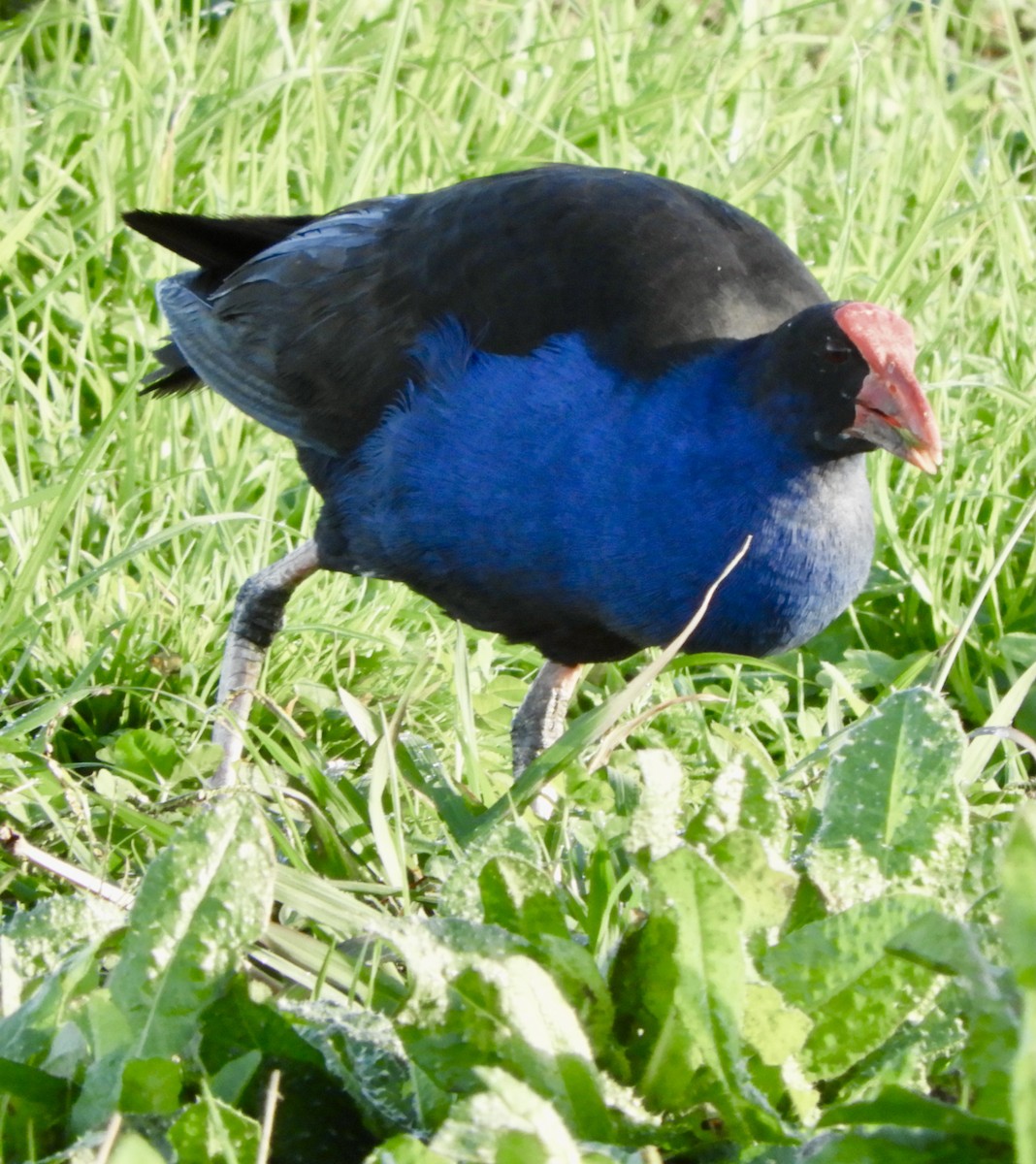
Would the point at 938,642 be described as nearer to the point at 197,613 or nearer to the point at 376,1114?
the point at 197,613

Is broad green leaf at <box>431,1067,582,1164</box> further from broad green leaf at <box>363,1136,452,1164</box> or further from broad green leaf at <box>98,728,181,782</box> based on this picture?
broad green leaf at <box>98,728,181,782</box>

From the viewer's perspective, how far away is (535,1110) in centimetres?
126

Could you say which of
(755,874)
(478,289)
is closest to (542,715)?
(478,289)

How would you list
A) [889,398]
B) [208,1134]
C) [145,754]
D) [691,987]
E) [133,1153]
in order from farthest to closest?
[145,754]
[889,398]
[691,987]
[208,1134]
[133,1153]

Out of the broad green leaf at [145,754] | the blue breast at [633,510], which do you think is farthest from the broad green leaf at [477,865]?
the broad green leaf at [145,754]

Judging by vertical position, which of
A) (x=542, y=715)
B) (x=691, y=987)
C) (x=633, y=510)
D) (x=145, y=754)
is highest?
(x=691, y=987)

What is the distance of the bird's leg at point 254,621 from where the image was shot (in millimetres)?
2814

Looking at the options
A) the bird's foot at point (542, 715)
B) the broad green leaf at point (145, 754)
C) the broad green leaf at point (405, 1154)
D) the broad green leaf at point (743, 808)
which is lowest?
the bird's foot at point (542, 715)

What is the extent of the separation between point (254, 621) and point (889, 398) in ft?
3.85

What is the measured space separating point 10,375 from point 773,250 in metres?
1.33

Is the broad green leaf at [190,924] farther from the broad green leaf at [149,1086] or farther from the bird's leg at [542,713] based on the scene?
the bird's leg at [542,713]

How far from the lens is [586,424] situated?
8.24ft

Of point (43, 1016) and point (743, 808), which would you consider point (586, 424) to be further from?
point (43, 1016)

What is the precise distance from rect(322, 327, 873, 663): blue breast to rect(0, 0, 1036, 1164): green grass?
0.42 feet
